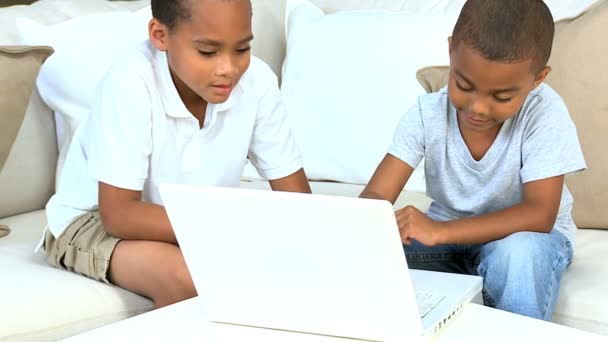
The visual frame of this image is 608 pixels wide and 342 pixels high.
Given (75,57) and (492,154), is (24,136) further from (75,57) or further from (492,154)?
(492,154)

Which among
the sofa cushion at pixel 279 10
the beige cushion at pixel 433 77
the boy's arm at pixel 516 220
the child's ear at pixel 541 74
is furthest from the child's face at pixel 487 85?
the sofa cushion at pixel 279 10

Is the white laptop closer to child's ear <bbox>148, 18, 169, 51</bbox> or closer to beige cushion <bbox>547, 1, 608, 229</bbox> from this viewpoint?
child's ear <bbox>148, 18, 169, 51</bbox>

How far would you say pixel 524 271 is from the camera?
146cm

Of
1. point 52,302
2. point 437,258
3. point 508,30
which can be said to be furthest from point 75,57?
point 508,30

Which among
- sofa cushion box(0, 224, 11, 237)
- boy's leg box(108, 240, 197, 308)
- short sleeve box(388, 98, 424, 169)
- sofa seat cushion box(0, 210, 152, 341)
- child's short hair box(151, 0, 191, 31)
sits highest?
child's short hair box(151, 0, 191, 31)

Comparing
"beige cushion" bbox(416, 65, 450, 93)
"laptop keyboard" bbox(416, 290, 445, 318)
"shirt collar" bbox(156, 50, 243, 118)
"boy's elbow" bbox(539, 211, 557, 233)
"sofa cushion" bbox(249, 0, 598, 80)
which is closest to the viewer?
"laptop keyboard" bbox(416, 290, 445, 318)

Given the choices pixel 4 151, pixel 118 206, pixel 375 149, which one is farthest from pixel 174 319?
pixel 375 149

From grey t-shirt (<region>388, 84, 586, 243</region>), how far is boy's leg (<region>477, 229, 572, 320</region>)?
12 cm

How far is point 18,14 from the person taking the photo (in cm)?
221

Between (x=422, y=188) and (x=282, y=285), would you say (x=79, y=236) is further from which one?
(x=422, y=188)

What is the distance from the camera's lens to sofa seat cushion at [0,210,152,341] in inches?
58.7

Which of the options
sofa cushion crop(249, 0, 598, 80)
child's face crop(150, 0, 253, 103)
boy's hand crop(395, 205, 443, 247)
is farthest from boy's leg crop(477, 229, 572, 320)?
sofa cushion crop(249, 0, 598, 80)

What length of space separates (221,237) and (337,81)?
1.07 metres

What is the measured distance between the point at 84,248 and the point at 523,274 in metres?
0.72
